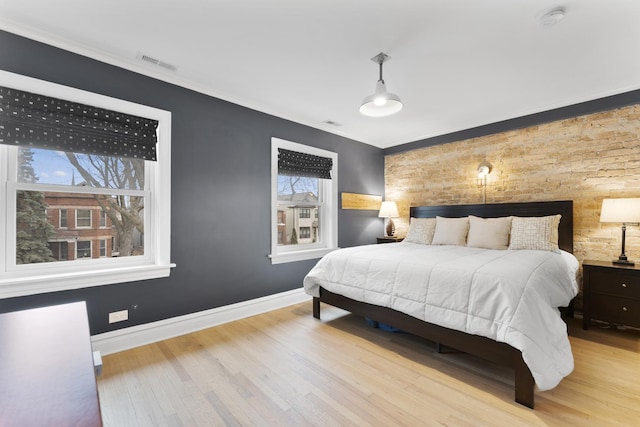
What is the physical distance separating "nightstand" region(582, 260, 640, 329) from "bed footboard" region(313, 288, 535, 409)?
72.5 inches

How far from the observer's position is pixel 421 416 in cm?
169

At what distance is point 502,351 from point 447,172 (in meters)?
3.19

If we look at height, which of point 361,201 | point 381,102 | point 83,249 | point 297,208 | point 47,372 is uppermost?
point 381,102

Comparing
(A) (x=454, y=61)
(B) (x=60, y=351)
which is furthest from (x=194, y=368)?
(A) (x=454, y=61)

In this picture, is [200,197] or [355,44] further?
[200,197]

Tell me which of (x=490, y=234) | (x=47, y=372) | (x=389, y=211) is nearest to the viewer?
(x=47, y=372)

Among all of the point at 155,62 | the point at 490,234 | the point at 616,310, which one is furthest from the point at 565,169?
the point at 155,62

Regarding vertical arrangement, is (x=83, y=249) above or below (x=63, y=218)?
below

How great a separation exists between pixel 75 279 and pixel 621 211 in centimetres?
487

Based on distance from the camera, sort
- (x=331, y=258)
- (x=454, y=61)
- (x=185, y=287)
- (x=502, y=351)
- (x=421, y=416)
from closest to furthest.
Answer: (x=421, y=416)
(x=502, y=351)
(x=454, y=61)
(x=185, y=287)
(x=331, y=258)

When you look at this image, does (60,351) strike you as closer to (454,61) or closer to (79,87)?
(79,87)

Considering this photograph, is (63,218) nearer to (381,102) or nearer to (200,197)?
(200,197)

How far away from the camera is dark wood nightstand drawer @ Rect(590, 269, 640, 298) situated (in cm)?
269

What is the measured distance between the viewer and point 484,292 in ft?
6.47
